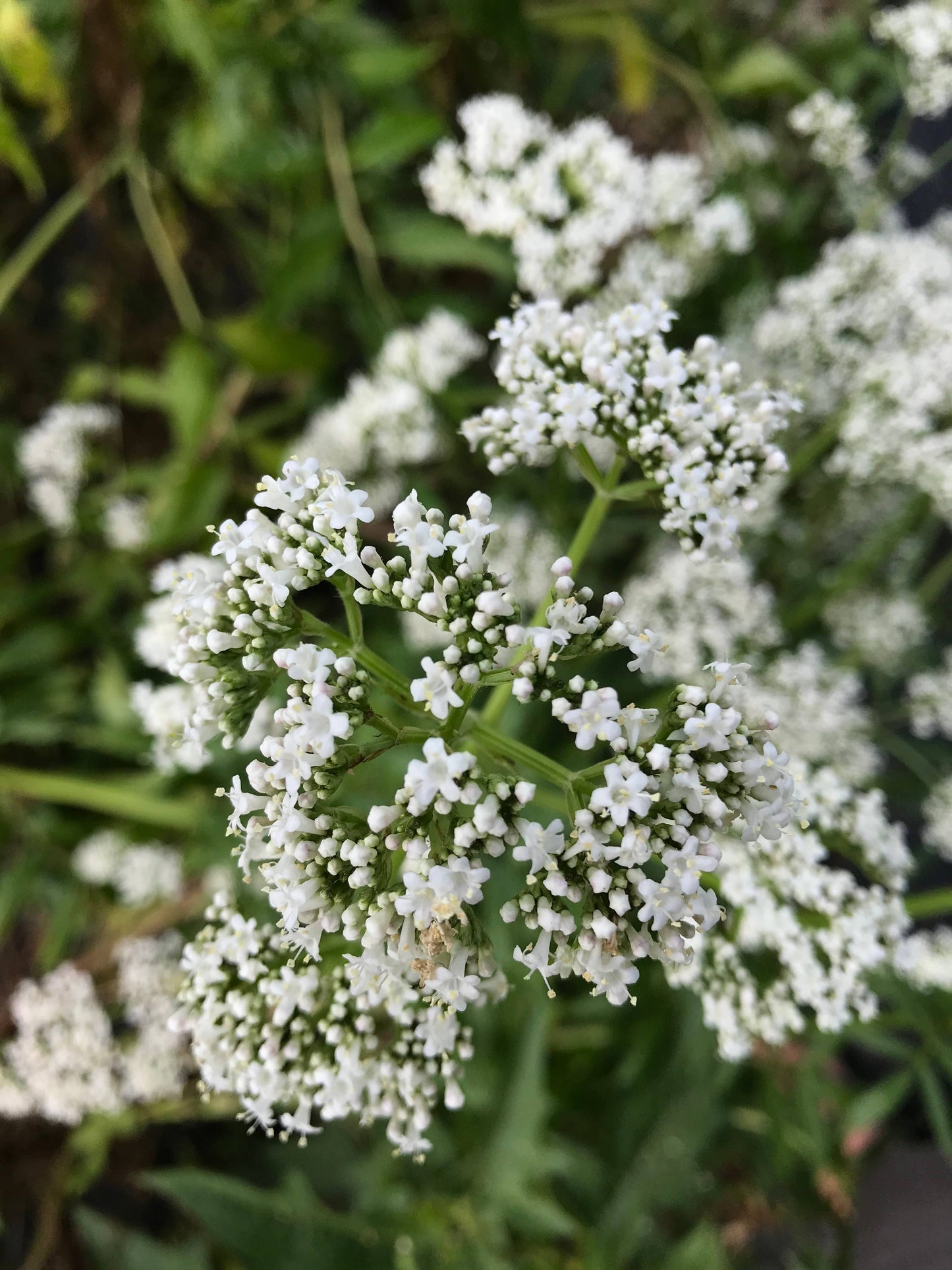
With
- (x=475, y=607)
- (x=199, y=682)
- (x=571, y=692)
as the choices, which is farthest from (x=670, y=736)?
(x=199, y=682)

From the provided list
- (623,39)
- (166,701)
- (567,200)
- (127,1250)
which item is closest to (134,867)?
(166,701)

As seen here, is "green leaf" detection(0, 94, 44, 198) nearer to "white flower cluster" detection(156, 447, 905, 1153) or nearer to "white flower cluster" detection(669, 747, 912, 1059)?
"white flower cluster" detection(156, 447, 905, 1153)

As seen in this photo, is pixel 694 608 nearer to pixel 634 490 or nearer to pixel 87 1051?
pixel 634 490

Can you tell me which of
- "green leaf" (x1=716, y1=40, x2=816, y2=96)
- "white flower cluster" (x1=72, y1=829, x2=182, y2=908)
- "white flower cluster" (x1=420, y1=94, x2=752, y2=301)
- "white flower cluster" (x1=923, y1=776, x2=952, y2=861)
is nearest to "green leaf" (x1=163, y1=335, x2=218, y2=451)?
"white flower cluster" (x1=420, y1=94, x2=752, y2=301)

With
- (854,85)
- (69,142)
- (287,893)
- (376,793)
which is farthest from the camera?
(69,142)

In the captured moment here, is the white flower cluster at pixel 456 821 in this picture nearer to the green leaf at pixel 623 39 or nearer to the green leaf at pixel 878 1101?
the green leaf at pixel 878 1101

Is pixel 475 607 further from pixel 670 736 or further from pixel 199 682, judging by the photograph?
pixel 199 682
